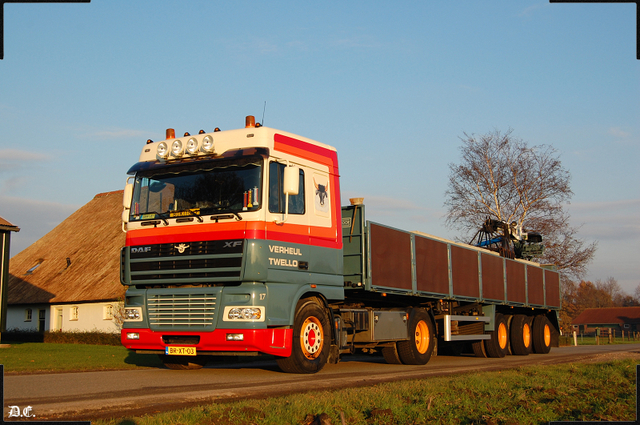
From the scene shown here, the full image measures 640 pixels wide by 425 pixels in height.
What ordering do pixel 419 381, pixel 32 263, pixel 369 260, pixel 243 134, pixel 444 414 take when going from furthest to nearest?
pixel 32 263
pixel 369 260
pixel 243 134
pixel 419 381
pixel 444 414

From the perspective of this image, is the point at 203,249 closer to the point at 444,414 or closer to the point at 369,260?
the point at 369,260

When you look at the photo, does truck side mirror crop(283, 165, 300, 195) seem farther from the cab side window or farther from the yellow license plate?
the yellow license plate

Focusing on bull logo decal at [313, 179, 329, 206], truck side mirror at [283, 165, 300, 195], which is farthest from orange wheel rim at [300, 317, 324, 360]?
truck side mirror at [283, 165, 300, 195]

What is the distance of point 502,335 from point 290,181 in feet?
36.7

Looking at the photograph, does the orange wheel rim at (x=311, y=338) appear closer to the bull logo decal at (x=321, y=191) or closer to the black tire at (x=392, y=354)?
the bull logo decal at (x=321, y=191)

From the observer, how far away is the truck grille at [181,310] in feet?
32.2

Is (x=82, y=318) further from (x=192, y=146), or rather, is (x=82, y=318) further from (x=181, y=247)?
(x=181, y=247)

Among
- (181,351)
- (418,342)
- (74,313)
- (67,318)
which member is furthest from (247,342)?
(67,318)

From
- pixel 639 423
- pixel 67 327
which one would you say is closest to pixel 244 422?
pixel 639 423

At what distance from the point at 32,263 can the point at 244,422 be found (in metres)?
38.1

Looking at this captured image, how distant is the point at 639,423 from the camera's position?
565 cm

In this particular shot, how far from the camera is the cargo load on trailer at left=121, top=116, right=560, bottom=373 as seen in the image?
9695mm

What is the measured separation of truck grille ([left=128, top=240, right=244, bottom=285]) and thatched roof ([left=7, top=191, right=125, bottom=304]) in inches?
811

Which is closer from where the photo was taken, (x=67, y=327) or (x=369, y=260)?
(x=369, y=260)
